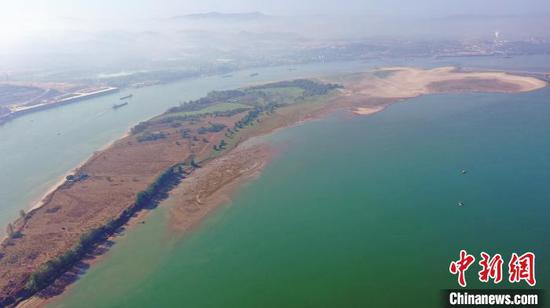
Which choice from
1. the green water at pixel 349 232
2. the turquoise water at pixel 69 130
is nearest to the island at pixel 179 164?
the green water at pixel 349 232

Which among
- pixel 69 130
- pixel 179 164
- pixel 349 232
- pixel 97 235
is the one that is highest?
pixel 69 130

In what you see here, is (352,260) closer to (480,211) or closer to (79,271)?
(480,211)

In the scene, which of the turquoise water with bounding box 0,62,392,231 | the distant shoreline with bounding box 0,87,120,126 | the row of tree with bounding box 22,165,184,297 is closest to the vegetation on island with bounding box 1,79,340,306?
the row of tree with bounding box 22,165,184,297

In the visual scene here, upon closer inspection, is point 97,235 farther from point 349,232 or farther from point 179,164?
point 349,232

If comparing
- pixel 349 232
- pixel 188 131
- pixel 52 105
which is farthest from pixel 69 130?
pixel 349 232

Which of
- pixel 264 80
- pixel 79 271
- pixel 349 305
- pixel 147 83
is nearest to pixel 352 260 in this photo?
pixel 349 305

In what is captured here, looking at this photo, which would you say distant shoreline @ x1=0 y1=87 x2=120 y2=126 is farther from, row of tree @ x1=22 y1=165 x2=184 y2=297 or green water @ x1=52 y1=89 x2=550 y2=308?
green water @ x1=52 y1=89 x2=550 y2=308

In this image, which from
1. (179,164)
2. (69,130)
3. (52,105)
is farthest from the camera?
(52,105)

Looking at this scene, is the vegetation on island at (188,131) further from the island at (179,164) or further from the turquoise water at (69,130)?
the turquoise water at (69,130)
